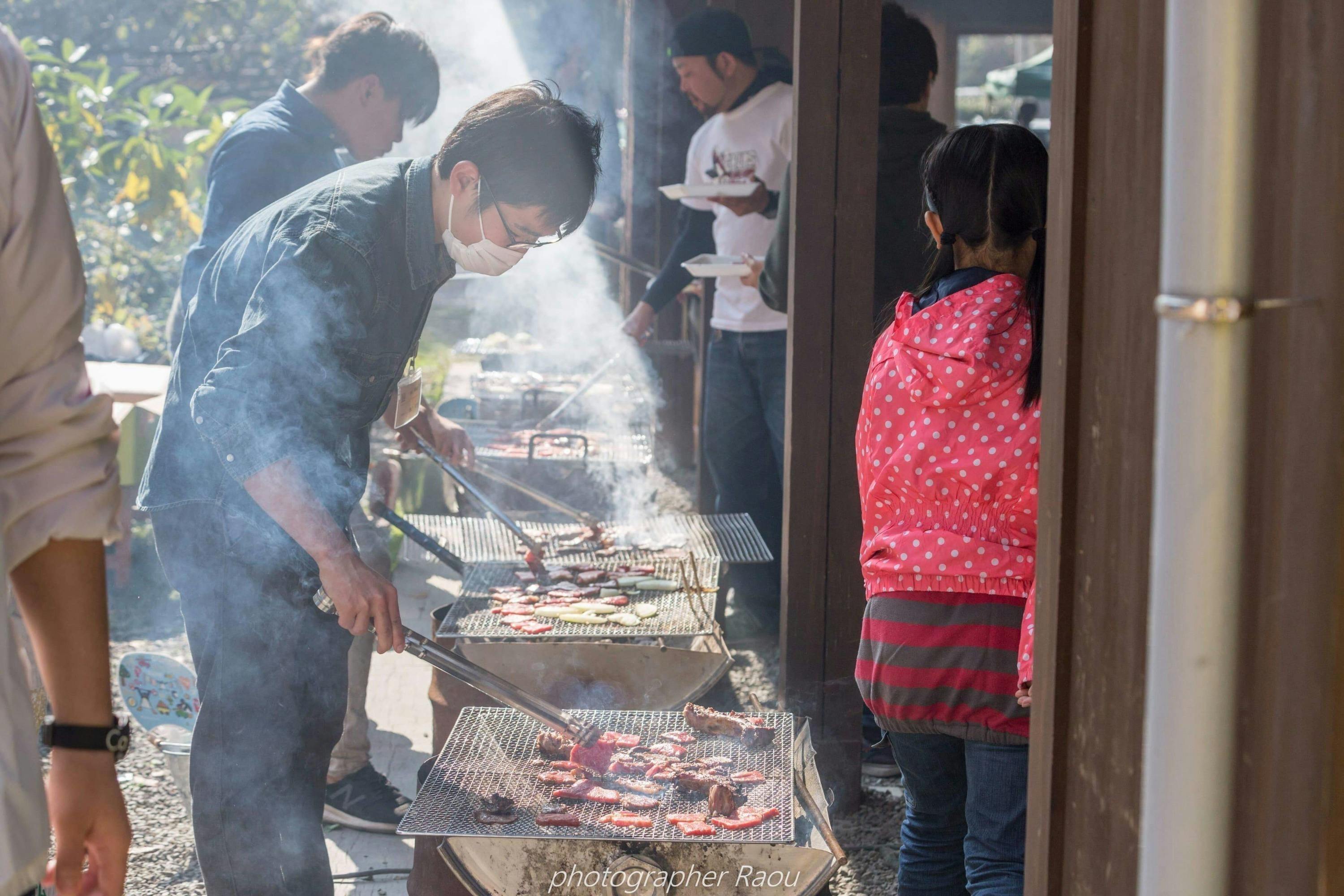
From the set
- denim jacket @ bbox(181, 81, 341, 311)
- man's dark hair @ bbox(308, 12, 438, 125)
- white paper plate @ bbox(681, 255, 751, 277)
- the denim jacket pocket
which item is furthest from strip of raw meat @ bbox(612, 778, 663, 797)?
man's dark hair @ bbox(308, 12, 438, 125)

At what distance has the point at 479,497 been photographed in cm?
450

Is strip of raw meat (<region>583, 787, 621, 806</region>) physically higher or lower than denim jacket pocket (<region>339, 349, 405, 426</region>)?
lower

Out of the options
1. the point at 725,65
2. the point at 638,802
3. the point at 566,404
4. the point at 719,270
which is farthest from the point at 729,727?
the point at 725,65

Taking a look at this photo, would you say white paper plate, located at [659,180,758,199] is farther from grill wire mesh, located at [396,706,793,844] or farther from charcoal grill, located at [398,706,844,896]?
charcoal grill, located at [398,706,844,896]

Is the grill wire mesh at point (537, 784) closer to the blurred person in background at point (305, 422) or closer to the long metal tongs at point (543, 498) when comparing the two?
the blurred person in background at point (305, 422)

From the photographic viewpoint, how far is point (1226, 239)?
1.19 m

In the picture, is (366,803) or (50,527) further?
(366,803)

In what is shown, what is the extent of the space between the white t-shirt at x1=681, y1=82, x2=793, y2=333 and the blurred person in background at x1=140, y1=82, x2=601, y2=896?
2.68 metres

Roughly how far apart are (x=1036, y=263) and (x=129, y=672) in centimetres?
304

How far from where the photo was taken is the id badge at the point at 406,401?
144 inches

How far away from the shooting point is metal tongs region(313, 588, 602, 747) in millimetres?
2839

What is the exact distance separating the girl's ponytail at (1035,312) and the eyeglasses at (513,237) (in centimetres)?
115

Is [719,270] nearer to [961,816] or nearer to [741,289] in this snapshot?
[741,289]

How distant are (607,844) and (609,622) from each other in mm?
1343
